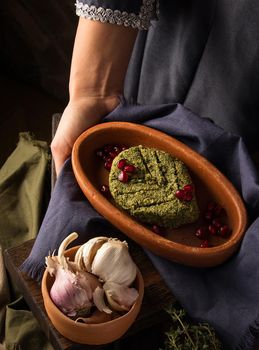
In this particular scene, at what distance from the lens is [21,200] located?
1202 mm

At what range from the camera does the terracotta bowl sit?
0.68 m

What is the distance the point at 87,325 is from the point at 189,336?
0.50ft

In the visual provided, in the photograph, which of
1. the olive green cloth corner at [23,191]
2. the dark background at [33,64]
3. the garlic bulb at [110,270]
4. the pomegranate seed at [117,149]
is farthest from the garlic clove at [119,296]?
the dark background at [33,64]

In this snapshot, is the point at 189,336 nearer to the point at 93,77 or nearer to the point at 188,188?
the point at 188,188

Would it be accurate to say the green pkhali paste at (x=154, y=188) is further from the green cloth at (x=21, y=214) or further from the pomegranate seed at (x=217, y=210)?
the green cloth at (x=21, y=214)

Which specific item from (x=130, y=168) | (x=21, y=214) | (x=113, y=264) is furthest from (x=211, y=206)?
(x=21, y=214)

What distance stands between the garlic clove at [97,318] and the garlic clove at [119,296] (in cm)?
1

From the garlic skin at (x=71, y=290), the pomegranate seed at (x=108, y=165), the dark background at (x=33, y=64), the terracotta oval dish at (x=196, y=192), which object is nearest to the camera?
the garlic skin at (x=71, y=290)

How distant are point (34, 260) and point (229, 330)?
1.01ft

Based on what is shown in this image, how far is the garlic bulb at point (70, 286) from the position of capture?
671 mm

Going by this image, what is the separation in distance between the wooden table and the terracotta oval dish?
0.16 feet

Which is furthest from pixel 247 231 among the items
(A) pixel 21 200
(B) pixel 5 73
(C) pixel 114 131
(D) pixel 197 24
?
(B) pixel 5 73

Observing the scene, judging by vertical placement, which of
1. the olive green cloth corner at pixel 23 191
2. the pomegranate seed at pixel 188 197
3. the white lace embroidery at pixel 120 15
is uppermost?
the white lace embroidery at pixel 120 15

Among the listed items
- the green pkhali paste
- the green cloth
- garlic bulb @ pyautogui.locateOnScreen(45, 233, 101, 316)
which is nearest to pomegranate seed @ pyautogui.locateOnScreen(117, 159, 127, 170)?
the green pkhali paste
